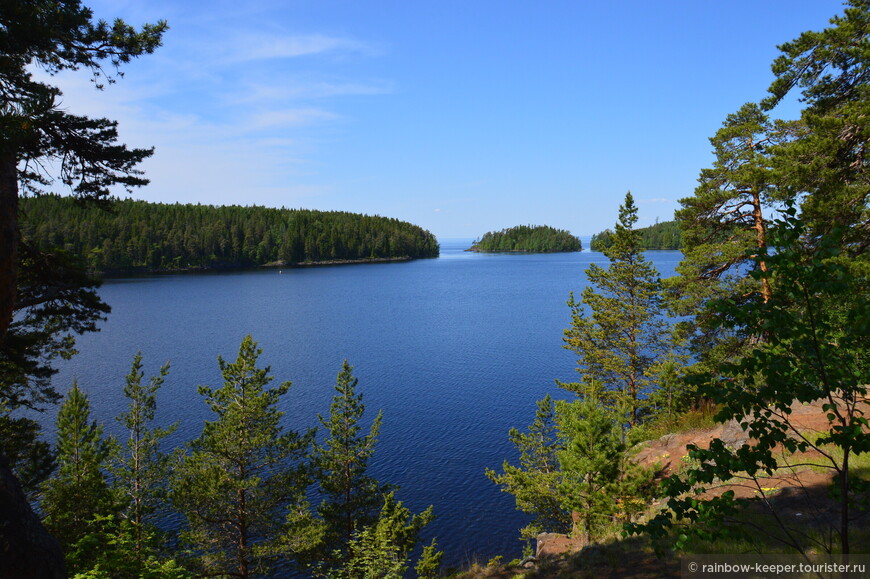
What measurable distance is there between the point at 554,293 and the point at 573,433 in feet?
271

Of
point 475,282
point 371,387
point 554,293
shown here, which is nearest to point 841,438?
point 371,387

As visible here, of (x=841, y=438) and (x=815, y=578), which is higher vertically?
(x=841, y=438)

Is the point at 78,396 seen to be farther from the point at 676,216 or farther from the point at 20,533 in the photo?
the point at 676,216

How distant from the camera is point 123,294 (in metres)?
93.8

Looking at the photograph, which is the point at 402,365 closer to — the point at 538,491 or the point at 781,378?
the point at 538,491

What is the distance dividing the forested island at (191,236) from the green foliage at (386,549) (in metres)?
126

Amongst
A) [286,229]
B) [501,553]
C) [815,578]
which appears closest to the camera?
[815,578]

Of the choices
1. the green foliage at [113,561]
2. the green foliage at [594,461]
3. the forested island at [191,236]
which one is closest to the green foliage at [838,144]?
the green foliage at [594,461]

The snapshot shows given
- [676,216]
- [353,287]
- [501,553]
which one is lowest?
[501,553]

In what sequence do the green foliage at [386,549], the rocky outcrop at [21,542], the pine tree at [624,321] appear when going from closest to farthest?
the rocky outcrop at [21,542]
the green foliage at [386,549]
the pine tree at [624,321]

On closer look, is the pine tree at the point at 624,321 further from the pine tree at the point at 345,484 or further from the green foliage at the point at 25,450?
the green foliage at the point at 25,450

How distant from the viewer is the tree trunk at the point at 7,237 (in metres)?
8.81

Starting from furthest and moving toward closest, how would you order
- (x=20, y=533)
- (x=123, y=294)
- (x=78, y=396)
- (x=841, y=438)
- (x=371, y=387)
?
(x=123, y=294) < (x=371, y=387) < (x=78, y=396) < (x=20, y=533) < (x=841, y=438)

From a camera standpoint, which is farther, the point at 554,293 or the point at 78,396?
the point at 554,293
